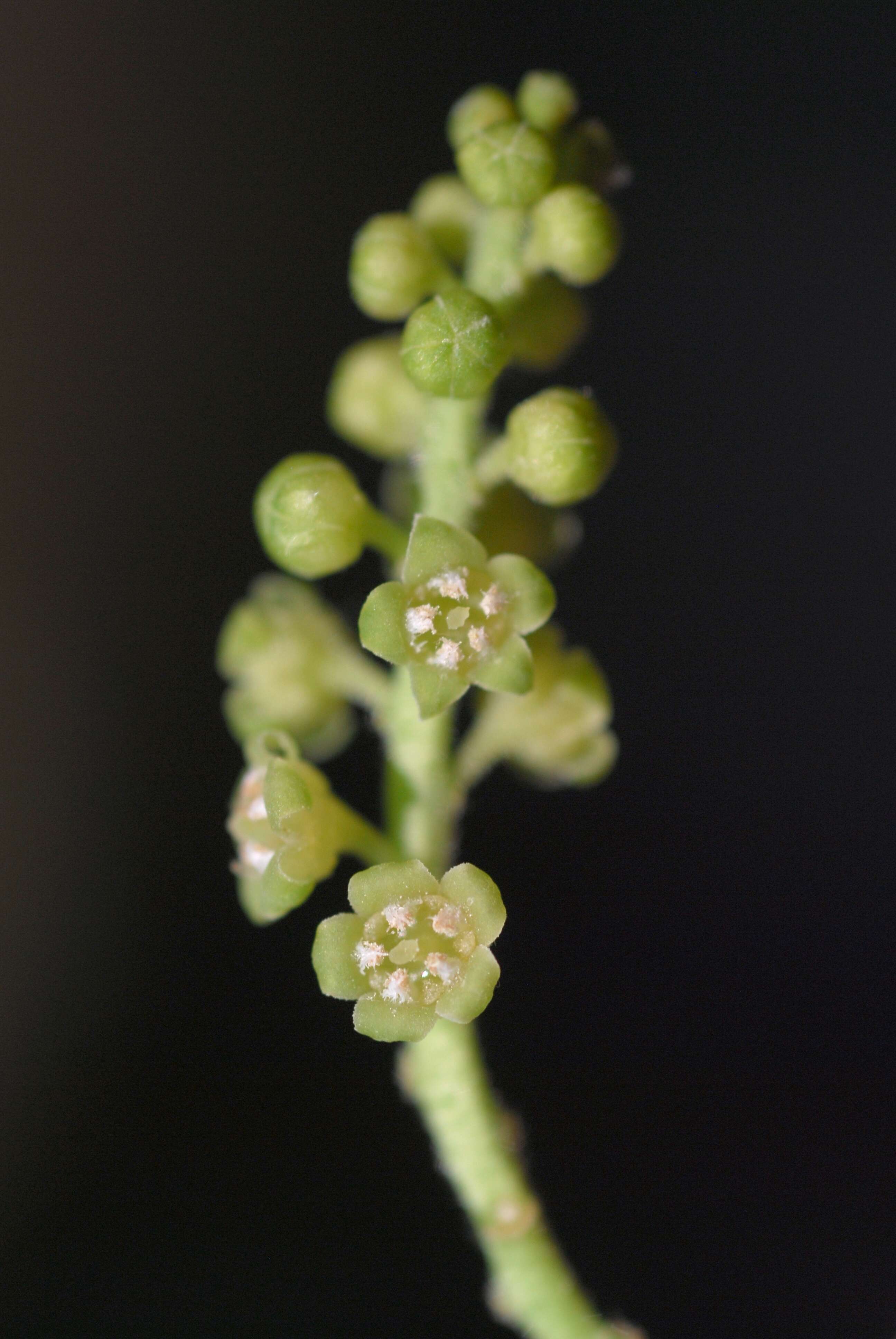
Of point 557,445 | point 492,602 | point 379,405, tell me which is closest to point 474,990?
point 492,602

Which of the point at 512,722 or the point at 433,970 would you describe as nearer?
the point at 433,970

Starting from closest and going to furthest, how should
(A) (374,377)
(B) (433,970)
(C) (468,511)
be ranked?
(B) (433,970) < (C) (468,511) < (A) (374,377)

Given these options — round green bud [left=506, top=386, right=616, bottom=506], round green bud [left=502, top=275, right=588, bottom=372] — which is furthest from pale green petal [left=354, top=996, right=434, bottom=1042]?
round green bud [left=502, top=275, right=588, bottom=372]

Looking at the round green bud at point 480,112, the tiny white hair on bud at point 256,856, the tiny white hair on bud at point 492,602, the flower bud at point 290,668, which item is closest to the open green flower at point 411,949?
the tiny white hair on bud at point 256,856

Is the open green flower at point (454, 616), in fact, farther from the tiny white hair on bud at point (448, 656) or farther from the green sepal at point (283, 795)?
the green sepal at point (283, 795)

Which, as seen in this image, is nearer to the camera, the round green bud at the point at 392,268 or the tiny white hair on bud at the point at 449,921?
the tiny white hair on bud at the point at 449,921

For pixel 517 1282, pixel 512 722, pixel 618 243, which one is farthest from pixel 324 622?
pixel 517 1282

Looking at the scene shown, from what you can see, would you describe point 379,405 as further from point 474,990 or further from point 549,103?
point 474,990

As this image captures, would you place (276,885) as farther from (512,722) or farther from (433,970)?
(512,722)
